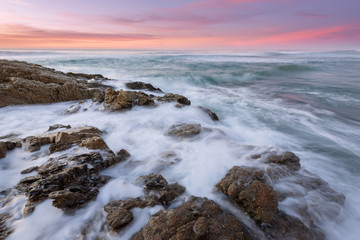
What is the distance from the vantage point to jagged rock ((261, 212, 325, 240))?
242 cm

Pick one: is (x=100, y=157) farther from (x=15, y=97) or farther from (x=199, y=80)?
(x=199, y=80)

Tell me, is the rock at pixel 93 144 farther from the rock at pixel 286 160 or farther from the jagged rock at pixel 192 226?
the rock at pixel 286 160

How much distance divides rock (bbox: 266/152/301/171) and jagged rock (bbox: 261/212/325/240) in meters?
1.29

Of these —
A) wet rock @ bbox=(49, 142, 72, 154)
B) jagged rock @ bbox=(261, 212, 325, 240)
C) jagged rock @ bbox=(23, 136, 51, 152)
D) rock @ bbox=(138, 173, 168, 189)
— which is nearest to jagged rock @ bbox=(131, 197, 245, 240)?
jagged rock @ bbox=(261, 212, 325, 240)

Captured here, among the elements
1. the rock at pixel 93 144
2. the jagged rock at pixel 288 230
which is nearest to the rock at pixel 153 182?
the rock at pixel 93 144

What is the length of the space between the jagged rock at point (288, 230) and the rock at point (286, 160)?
50.9 inches

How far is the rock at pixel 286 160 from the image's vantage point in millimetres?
3774

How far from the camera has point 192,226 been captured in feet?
7.14

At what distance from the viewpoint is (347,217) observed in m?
3.02

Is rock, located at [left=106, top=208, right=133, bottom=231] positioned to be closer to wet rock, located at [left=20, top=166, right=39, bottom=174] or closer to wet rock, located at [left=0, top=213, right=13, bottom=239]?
wet rock, located at [left=0, top=213, right=13, bottom=239]

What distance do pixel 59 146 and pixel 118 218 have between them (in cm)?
228

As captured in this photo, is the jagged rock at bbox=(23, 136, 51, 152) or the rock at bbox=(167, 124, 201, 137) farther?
the rock at bbox=(167, 124, 201, 137)

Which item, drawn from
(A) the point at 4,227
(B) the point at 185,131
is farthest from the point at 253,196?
(A) the point at 4,227

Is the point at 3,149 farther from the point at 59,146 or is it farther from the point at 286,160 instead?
the point at 286,160
